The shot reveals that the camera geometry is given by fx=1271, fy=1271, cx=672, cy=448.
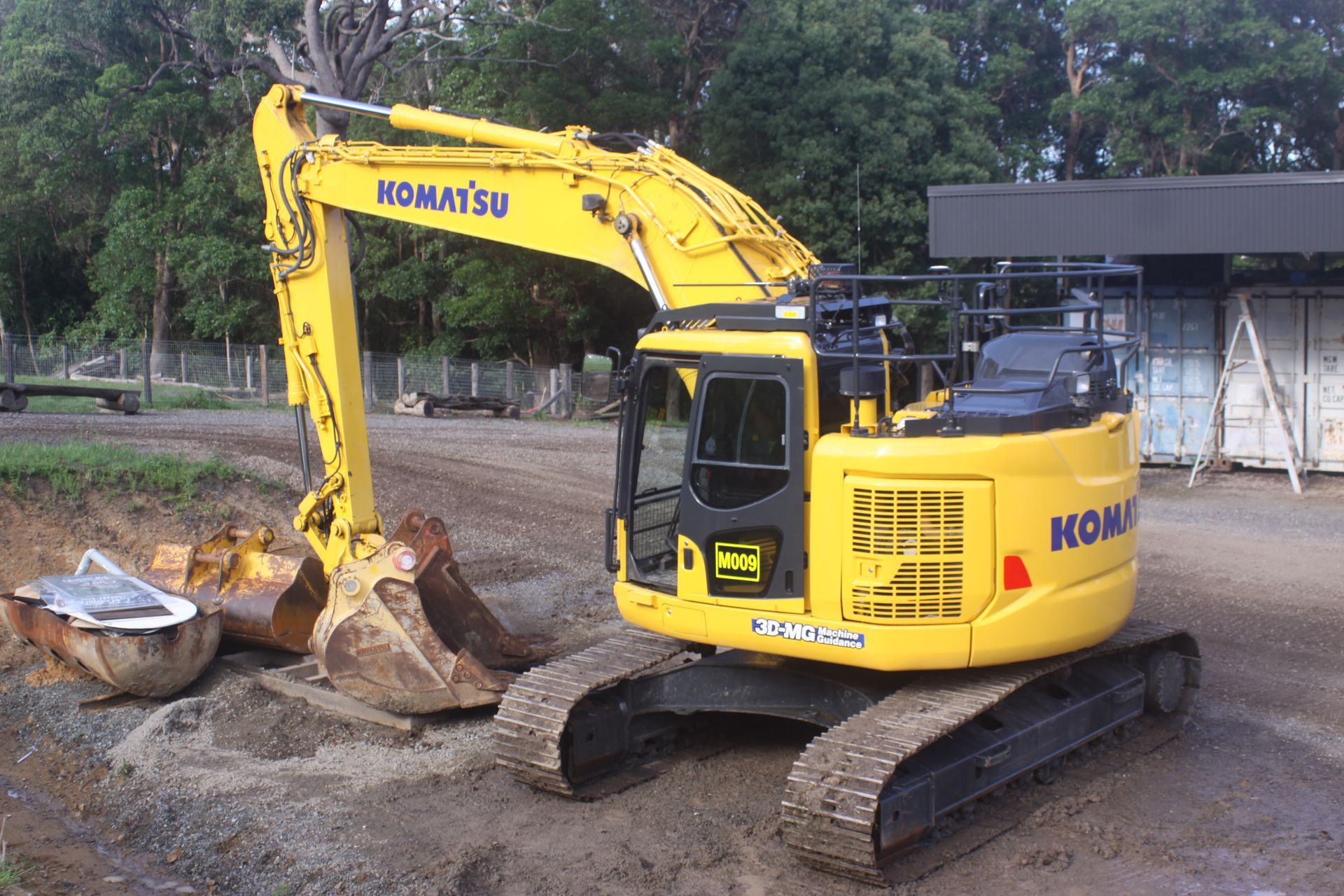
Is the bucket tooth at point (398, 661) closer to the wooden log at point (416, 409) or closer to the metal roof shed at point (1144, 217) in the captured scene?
the metal roof shed at point (1144, 217)

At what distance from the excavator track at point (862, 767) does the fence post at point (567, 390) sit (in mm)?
19784

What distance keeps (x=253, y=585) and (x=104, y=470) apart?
4786 mm

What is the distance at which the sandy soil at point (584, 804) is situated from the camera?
5.70 m

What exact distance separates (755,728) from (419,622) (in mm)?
2104

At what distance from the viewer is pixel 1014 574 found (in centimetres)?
594

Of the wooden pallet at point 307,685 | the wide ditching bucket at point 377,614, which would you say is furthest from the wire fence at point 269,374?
the wooden pallet at point 307,685

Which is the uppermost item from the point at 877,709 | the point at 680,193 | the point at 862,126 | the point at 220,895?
the point at 862,126

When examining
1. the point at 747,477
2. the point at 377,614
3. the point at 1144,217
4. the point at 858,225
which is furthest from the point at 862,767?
the point at 1144,217

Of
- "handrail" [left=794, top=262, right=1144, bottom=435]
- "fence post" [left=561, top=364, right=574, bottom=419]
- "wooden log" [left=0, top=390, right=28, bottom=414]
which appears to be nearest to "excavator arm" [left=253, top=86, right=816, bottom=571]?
"handrail" [left=794, top=262, right=1144, bottom=435]

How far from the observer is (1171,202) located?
16062mm

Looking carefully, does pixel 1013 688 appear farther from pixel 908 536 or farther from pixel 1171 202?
pixel 1171 202

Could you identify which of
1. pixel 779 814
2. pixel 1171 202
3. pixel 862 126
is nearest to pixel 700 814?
pixel 779 814

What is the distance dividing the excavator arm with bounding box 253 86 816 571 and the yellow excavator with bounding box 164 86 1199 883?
2cm

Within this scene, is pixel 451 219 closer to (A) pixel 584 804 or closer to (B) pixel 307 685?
(B) pixel 307 685
